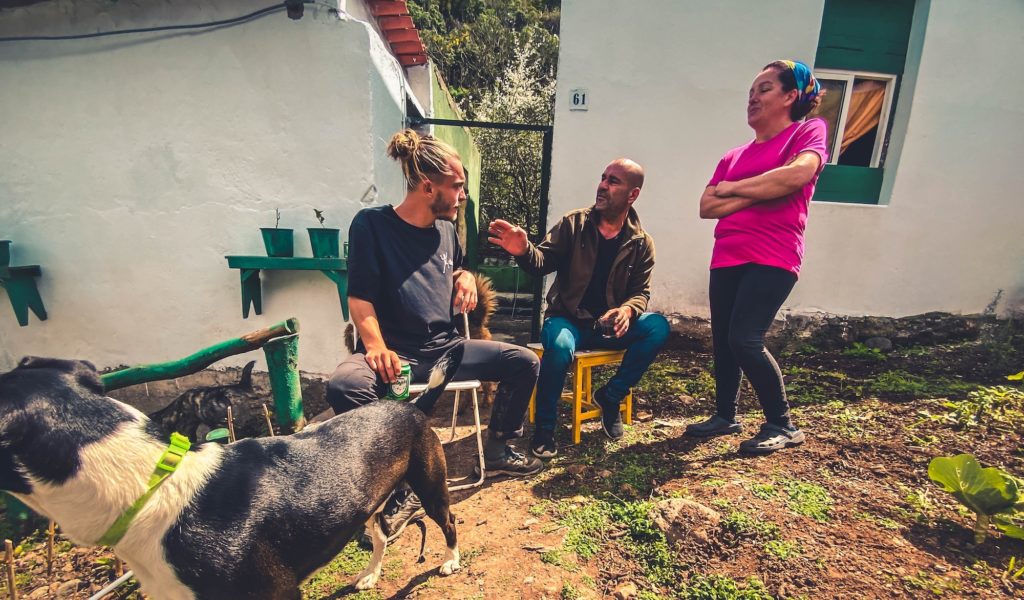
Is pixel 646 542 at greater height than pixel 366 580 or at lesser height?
greater

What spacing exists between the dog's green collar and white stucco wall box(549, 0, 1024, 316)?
384 cm

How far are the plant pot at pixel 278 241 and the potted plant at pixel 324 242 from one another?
18cm

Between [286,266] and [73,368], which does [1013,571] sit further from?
[286,266]

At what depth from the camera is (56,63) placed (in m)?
3.49

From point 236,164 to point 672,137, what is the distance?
417 cm

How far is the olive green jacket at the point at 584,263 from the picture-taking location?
3.01 m

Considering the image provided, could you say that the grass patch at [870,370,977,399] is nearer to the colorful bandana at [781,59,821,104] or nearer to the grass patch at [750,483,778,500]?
the grass patch at [750,483,778,500]

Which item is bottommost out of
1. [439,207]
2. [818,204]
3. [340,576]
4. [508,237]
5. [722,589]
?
[340,576]

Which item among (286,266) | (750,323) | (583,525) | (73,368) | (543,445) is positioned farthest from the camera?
(286,266)

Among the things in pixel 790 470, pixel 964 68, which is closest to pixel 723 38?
pixel 964 68

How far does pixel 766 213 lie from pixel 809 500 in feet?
5.12

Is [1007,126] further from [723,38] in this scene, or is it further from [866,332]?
[723,38]

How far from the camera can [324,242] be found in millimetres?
3496

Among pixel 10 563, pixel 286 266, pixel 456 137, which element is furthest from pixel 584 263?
pixel 456 137
